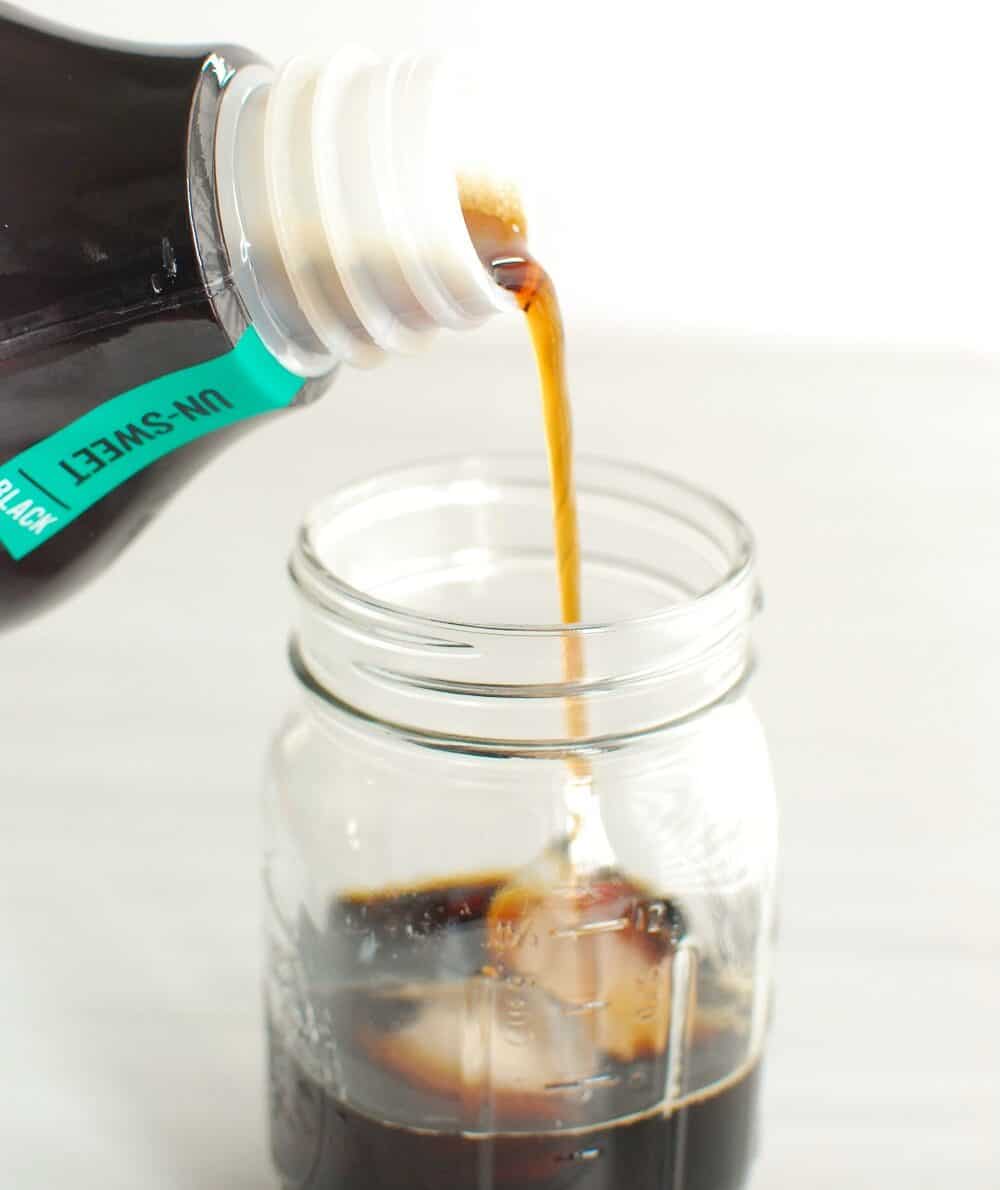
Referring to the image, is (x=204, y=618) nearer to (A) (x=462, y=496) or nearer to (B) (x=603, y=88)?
(A) (x=462, y=496)

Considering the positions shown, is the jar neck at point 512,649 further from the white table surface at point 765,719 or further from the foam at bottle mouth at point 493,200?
the white table surface at point 765,719

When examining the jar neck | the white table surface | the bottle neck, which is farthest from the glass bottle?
the white table surface

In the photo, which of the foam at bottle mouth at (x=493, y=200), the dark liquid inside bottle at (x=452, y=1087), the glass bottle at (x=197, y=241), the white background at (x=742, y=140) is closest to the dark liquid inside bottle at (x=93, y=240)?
the glass bottle at (x=197, y=241)

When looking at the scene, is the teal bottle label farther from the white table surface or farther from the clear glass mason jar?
the white table surface

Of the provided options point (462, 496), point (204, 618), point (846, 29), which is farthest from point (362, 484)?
point (846, 29)

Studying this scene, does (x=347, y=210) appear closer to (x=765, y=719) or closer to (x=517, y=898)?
(x=517, y=898)

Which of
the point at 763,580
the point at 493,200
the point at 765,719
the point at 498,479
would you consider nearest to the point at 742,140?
the point at 763,580

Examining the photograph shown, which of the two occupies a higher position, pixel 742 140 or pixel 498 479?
pixel 742 140
